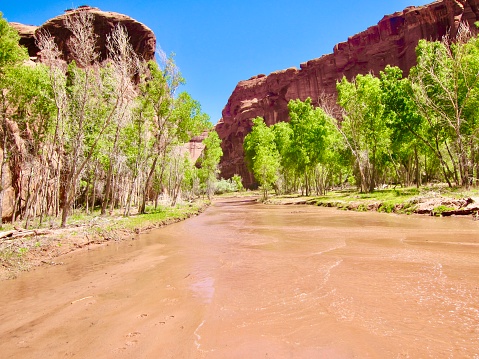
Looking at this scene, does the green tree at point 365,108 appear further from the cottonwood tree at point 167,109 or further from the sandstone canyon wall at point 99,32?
the sandstone canyon wall at point 99,32

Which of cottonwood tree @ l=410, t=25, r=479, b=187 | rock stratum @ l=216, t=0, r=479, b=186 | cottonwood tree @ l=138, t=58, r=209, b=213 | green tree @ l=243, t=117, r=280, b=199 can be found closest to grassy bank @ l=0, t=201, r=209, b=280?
cottonwood tree @ l=138, t=58, r=209, b=213

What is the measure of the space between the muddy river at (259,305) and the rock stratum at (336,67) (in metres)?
84.6

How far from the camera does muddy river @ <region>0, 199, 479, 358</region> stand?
3330 mm

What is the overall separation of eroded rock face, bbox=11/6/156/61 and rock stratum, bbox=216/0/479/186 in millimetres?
52147

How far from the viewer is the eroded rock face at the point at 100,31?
5644cm

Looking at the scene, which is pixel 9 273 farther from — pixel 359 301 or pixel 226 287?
pixel 359 301

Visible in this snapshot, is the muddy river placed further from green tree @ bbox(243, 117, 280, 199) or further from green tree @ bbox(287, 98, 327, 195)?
green tree @ bbox(243, 117, 280, 199)

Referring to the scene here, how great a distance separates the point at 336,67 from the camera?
4653 inches

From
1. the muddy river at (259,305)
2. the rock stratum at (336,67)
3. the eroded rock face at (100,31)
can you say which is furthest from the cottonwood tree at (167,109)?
the rock stratum at (336,67)

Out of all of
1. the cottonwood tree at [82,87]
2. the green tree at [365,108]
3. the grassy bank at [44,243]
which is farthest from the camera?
the green tree at [365,108]

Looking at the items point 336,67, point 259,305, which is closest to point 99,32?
point 259,305

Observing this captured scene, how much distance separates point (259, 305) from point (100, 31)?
7527 centimetres

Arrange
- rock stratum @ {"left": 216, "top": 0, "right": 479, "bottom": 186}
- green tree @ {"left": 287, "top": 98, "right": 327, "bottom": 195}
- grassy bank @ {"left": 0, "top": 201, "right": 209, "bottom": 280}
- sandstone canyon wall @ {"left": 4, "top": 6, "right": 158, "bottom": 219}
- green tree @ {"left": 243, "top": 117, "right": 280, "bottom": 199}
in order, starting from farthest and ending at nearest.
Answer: rock stratum @ {"left": 216, "top": 0, "right": 479, "bottom": 186} < sandstone canyon wall @ {"left": 4, "top": 6, "right": 158, "bottom": 219} < green tree @ {"left": 243, "top": 117, "right": 280, "bottom": 199} < green tree @ {"left": 287, "top": 98, "right": 327, "bottom": 195} < grassy bank @ {"left": 0, "top": 201, "right": 209, "bottom": 280}

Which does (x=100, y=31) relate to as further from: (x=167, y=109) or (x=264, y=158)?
(x=167, y=109)
